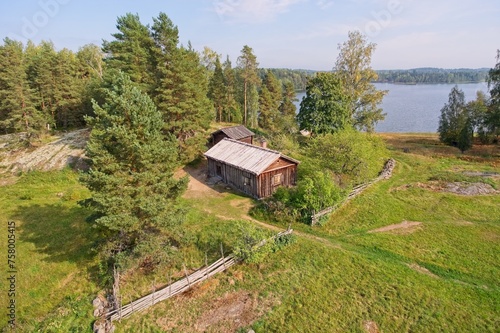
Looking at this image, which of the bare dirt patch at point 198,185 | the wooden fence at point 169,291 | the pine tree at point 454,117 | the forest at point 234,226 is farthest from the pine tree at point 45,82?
the pine tree at point 454,117

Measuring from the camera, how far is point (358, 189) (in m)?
26.5

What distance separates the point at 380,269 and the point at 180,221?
38.5ft

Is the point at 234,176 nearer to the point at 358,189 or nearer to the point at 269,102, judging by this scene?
the point at 358,189

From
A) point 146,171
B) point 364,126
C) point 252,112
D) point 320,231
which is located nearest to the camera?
point 146,171

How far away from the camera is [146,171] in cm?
1501

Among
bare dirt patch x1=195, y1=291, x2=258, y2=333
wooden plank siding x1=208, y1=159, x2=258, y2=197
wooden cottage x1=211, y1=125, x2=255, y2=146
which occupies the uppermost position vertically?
wooden cottage x1=211, y1=125, x2=255, y2=146

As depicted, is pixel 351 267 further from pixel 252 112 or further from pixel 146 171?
pixel 252 112

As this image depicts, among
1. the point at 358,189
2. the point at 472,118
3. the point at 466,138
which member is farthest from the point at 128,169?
the point at 472,118

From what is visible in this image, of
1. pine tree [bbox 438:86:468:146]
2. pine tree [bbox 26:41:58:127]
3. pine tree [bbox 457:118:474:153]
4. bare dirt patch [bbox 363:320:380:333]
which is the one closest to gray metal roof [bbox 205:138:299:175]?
bare dirt patch [bbox 363:320:380:333]

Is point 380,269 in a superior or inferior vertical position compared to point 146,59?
inferior

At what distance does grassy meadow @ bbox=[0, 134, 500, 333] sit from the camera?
531 inches

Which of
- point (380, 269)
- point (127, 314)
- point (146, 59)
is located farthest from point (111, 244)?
point (146, 59)

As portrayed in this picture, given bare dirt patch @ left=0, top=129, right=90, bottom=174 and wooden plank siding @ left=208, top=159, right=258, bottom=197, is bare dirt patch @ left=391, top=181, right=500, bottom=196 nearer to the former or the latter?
wooden plank siding @ left=208, top=159, right=258, bottom=197

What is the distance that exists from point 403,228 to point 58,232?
25.1 m
